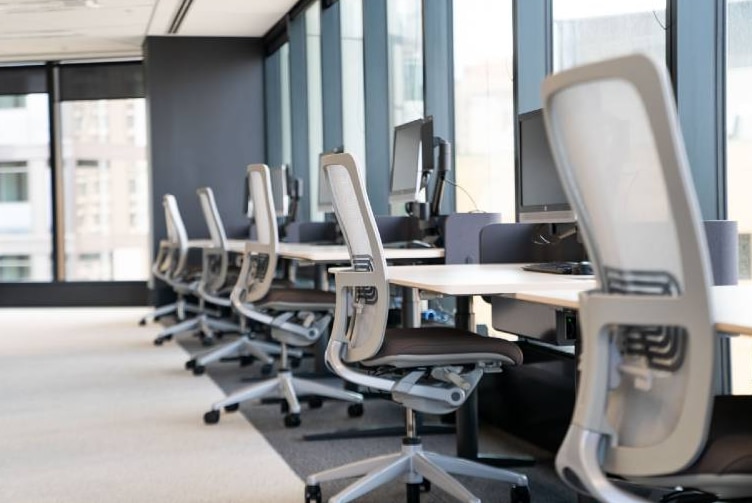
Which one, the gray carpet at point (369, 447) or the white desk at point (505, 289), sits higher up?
the white desk at point (505, 289)

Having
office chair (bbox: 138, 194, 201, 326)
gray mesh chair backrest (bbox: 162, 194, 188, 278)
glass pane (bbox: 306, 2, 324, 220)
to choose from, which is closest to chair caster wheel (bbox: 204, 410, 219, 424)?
office chair (bbox: 138, 194, 201, 326)

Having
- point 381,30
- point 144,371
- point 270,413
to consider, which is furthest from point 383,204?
point 270,413

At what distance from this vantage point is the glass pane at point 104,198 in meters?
13.1

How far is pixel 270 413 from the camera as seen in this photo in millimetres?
5512

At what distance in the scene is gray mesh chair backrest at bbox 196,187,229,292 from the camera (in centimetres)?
735

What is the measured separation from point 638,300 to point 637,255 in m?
0.08

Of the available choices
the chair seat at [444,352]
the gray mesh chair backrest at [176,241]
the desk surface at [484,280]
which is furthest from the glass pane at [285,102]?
the chair seat at [444,352]

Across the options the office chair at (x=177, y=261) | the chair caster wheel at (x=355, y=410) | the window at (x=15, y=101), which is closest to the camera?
the chair caster wheel at (x=355, y=410)

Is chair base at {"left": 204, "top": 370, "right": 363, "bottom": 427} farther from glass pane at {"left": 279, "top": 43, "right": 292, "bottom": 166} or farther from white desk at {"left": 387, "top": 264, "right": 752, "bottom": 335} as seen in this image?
glass pane at {"left": 279, "top": 43, "right": 292, "bottom": 166}

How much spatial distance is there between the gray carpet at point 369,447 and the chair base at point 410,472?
14cm

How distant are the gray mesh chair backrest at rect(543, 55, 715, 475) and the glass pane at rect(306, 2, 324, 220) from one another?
24.0ft

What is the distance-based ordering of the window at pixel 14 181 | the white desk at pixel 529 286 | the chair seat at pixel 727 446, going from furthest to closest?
1. the window at pixel 14 181
2. the white desk at pixel 529 286
3. the chair seat at pixel 727 446

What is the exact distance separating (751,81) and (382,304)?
139 cm

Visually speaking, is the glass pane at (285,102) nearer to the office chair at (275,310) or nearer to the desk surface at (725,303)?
the office chair at (275,310)
